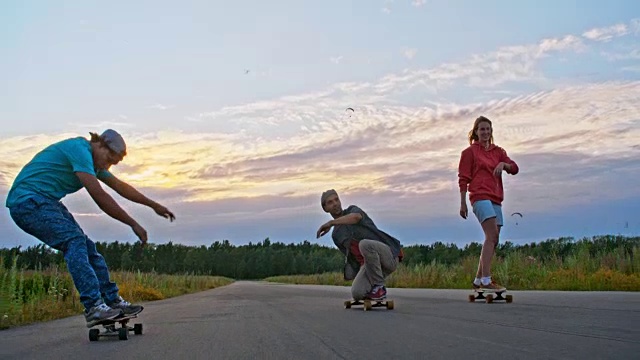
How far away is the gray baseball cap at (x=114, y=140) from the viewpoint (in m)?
6.10

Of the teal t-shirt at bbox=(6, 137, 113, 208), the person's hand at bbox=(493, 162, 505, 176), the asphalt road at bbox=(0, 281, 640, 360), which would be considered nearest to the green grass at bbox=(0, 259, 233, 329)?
the asphalt road at bbox=(0, 281, 640, 360)

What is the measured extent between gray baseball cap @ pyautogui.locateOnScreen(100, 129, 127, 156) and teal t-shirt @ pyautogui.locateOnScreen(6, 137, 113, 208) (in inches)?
6.3

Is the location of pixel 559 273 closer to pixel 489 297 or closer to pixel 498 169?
pixel 489 297

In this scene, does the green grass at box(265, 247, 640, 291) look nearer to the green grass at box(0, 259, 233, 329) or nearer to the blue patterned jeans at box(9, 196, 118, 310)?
the green grass at box(0, 259, 233, 329)

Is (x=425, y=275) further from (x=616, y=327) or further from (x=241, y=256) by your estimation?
(x=241, y=256)

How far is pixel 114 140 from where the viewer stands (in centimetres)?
612

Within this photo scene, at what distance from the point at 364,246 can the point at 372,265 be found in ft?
0.83

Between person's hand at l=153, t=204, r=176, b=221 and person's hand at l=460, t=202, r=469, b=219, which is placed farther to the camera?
person's hand at l=460, t=202, r=469, b=219

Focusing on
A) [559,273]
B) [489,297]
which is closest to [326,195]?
[489,297]

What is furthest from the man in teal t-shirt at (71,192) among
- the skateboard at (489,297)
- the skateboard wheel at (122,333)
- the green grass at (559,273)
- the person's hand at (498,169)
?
the green grass at (559,273)

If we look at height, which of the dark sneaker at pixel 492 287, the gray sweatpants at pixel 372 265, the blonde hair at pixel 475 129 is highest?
the blonde hair at pixel 475 129

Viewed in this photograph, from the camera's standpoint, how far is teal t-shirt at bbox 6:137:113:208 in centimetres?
591

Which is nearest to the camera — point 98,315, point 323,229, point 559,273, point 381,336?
point 381,336

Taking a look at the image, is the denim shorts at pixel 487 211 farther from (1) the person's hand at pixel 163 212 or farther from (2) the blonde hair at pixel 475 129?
(1) the person's hand at pixel 163 212
